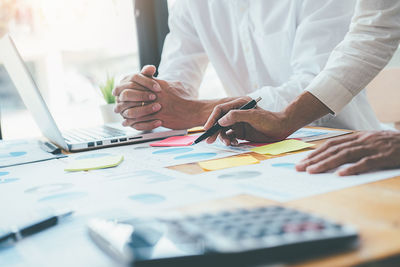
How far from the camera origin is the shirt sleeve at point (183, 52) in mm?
1711

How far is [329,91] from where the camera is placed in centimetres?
100

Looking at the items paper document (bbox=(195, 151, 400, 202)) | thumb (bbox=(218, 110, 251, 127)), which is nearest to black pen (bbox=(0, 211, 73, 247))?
paper document (bbox=(195, 151, 400, 202))

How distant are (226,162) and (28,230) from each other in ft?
1.27

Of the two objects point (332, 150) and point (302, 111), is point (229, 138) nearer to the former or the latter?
point (302, 111)

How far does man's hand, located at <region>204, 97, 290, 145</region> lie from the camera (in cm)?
92

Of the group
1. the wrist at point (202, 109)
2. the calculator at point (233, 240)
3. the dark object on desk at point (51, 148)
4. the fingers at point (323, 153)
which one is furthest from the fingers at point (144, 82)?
the calculator at point (233, 240)

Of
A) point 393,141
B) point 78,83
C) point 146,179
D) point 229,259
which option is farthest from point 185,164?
point 78,83

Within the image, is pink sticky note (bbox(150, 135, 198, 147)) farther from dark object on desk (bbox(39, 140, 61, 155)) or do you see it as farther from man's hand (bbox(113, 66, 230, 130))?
dark object on desk (bbox(39, 140, 61, 155))

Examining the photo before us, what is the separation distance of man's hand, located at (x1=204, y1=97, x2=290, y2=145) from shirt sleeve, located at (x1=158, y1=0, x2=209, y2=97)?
0.75 m

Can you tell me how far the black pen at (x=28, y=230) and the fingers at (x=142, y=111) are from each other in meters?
0.73

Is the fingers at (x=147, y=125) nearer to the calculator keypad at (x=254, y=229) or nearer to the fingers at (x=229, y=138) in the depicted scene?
the fingers at (x=229, y=138)

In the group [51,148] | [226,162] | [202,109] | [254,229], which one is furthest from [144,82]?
[254,229]

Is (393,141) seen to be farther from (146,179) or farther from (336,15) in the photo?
(336,15)

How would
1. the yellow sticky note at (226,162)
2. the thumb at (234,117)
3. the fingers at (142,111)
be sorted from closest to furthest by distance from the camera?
the yellow sticky note at (226,162)
the thumb at (234,117)
the fingers at (142,111)
